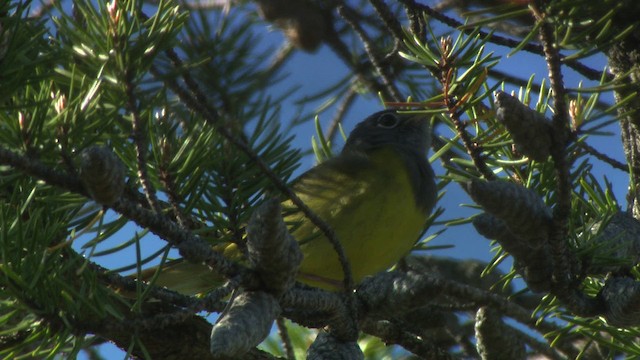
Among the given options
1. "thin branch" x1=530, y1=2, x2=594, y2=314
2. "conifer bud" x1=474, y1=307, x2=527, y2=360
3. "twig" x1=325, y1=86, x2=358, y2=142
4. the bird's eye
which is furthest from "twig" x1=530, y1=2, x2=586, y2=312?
the bird's eye

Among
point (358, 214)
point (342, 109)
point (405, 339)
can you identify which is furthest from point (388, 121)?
point (405, 339)

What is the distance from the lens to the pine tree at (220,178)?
1.50 m

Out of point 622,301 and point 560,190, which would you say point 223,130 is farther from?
point 622,301

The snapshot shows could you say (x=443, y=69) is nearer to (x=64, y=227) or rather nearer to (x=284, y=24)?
(x=64, y=227)

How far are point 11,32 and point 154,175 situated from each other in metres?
0.55

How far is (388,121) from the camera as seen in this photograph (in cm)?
464

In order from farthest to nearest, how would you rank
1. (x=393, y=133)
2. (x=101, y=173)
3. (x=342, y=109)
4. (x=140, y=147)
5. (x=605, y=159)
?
(x=393, y=133) < (x=342, y=109) < (x=605, y=159) < (x=140, y=147) < (x=101, y=173)

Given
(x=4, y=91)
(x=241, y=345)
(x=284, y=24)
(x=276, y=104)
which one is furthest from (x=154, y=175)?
(x=284, y=24)

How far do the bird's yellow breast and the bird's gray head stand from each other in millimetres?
567

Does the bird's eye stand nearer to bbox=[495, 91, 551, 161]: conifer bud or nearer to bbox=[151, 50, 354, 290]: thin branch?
bbox=[151, 50, 354, 290]: thin branch

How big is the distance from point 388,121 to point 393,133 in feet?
0.45

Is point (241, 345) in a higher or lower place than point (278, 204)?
lower

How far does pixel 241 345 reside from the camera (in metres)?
1.41

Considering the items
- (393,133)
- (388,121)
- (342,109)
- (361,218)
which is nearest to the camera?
(361,218)
